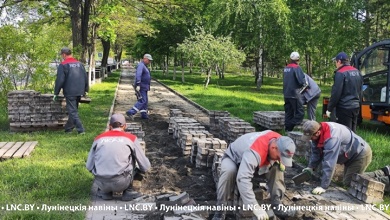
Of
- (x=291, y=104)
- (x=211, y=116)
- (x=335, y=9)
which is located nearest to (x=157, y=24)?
(x=335, y=9)

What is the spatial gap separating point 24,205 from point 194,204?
7.06 ft

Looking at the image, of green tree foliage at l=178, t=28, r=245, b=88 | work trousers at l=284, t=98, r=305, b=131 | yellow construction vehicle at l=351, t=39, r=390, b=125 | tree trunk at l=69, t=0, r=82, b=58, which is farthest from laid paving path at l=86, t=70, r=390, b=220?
green tree foliage at l=178, t=28, r=245, b=88

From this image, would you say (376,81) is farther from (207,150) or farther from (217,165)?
(217,165)

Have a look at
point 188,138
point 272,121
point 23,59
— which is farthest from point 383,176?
point 23,59

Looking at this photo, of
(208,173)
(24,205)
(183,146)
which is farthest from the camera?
(183,146)

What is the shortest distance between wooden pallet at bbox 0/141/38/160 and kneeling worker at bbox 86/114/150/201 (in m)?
2.60

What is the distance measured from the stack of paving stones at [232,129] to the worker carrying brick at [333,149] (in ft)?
8.84

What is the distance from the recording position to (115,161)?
16.4 ft

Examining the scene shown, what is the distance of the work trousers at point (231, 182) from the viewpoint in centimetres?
445

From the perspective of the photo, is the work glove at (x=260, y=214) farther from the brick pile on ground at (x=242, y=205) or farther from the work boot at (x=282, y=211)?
the work boot at (x=282, y=211)

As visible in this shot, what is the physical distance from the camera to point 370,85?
34.9 ft

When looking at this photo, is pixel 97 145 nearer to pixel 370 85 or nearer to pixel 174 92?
pixel 370 85

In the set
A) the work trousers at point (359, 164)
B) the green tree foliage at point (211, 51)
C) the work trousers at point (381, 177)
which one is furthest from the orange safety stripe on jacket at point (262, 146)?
the green tree foliage at point (211, 51)

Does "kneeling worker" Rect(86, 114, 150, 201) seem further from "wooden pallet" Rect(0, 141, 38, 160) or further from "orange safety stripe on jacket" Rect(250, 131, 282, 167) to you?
"wooden pallet" Rect(0, 141, 38, 160)
